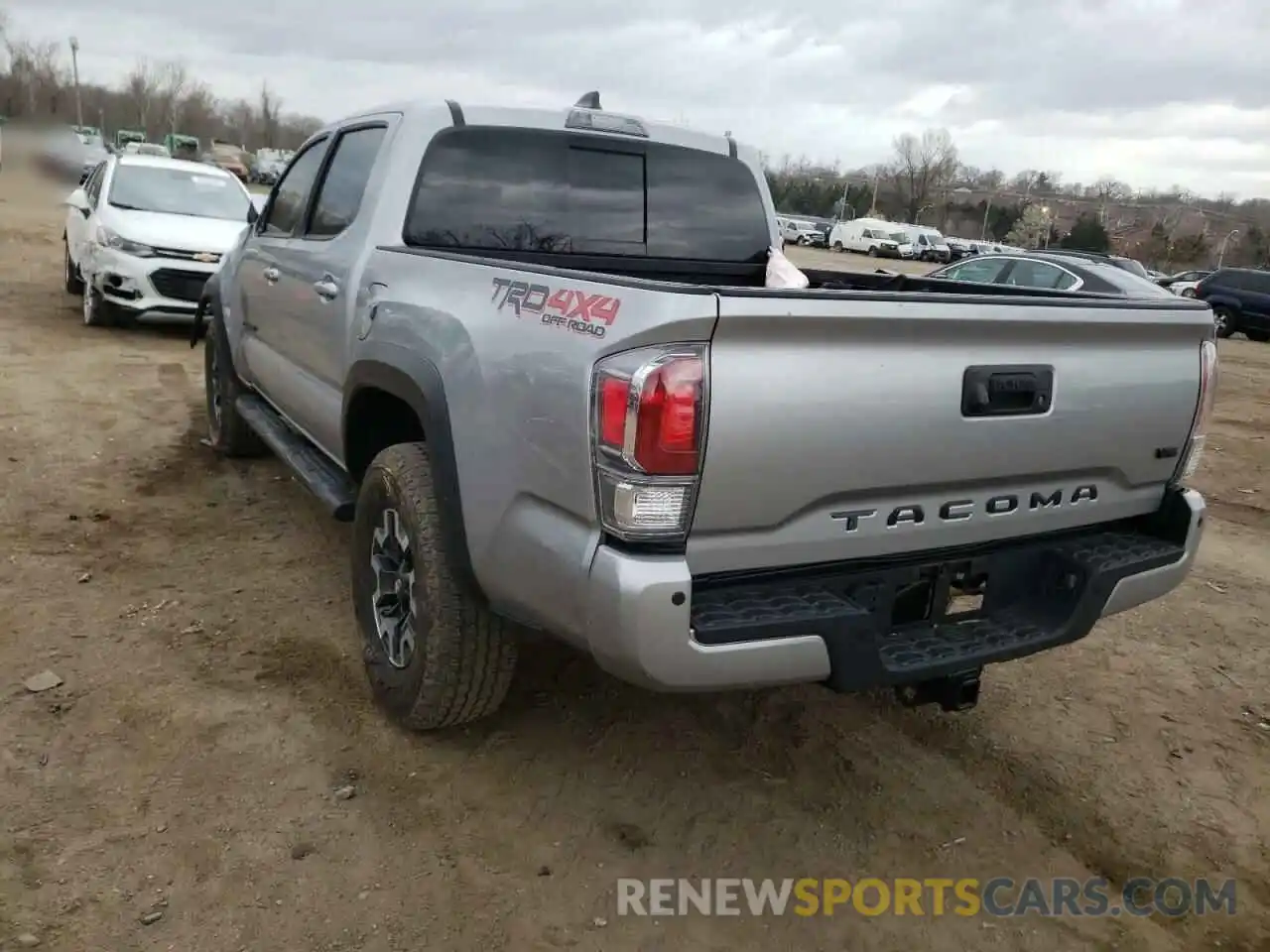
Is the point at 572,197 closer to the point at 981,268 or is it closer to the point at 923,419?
the point at 923,419

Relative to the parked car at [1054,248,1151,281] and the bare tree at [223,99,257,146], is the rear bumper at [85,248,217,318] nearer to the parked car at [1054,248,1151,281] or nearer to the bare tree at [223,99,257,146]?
the parked car at [1054,248,1151,281]

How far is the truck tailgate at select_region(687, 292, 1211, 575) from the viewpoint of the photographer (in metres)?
2.31

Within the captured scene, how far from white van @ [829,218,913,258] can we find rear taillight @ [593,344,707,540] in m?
51.6

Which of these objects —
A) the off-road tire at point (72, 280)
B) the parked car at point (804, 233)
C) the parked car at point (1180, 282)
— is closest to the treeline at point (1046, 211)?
the parked car at point (804, 233)

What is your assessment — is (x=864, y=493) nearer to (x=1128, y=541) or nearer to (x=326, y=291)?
(x=1128, y=541)

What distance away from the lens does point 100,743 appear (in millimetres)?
3178

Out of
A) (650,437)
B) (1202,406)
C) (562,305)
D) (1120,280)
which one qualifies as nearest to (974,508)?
(1202,406)

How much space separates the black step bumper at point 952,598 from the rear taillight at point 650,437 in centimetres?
25

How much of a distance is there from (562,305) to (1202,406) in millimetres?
1990

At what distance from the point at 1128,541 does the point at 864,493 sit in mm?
1132

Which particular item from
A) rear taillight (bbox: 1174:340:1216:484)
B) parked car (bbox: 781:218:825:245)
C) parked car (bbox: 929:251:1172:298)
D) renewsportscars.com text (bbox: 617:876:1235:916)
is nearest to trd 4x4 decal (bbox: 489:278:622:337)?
renewsportscars.com text (bbox: 617:876:1235:916)

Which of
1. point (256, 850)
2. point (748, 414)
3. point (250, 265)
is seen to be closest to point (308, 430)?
point (250, 265)

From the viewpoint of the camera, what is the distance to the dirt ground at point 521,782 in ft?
8.56

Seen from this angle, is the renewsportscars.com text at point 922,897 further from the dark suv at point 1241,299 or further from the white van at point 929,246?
the white van at point 929,246
